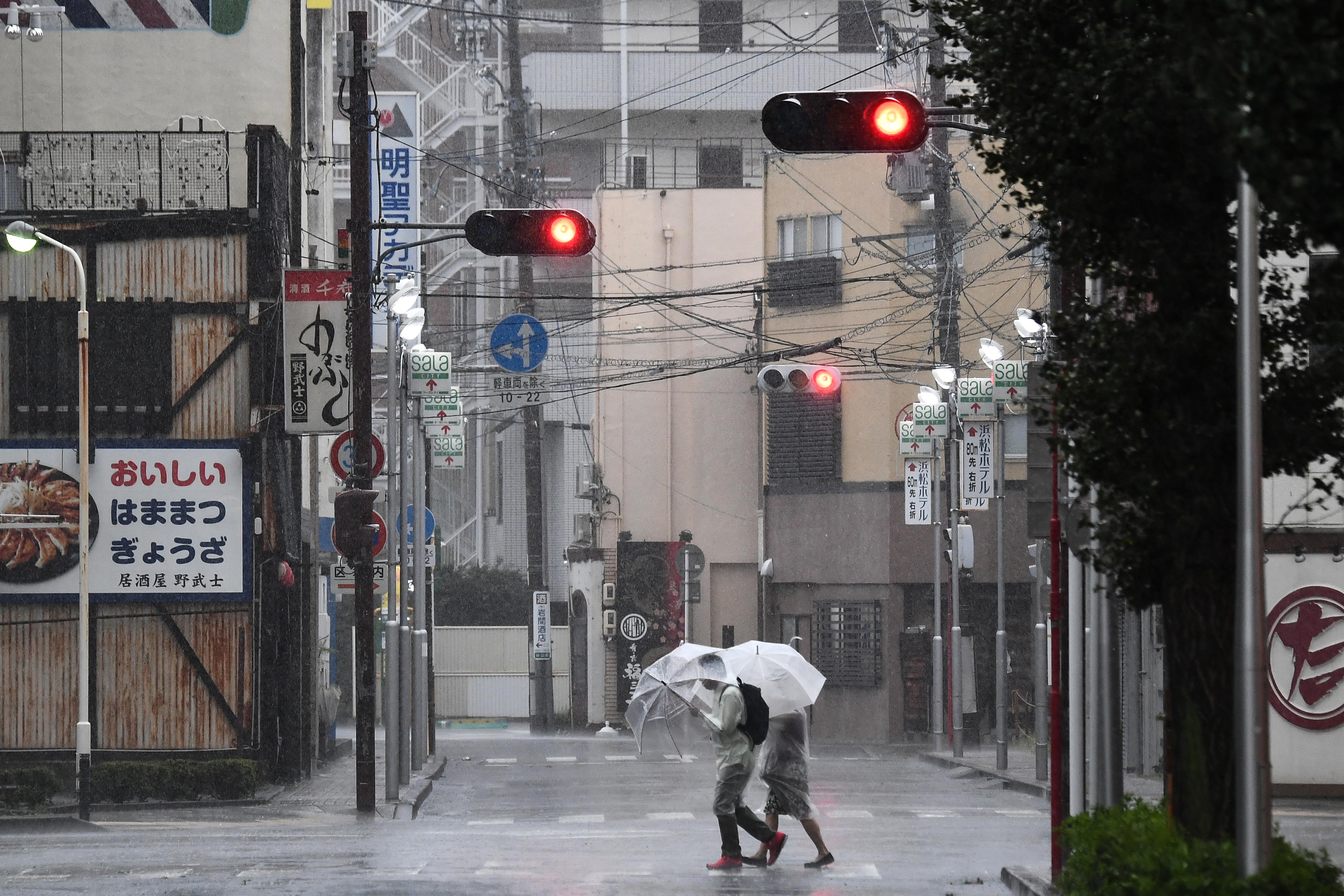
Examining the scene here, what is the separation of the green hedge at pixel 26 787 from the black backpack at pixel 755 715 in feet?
33.5

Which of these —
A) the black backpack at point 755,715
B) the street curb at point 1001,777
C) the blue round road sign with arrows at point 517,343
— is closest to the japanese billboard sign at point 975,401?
the street curb at point 1001,777

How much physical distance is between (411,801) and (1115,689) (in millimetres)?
11805

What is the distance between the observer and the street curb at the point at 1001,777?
25.2 meters

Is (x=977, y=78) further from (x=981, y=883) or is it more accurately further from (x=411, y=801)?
Result: (x=411, y=801)

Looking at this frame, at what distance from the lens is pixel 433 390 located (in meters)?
26.6

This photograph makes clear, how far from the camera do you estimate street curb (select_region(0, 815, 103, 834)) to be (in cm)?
2027

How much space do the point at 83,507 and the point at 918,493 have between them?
2062 centimetres

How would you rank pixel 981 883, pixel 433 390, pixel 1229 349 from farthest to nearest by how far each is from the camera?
pixel 433 390
pixel 981 883
pixel 1229 349

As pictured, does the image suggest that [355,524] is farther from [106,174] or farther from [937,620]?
[937,620]

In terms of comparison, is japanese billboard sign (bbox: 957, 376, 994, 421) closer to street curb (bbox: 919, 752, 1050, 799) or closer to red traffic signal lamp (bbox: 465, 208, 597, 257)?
street curb (bbox: 919, 752, 1050, 799)

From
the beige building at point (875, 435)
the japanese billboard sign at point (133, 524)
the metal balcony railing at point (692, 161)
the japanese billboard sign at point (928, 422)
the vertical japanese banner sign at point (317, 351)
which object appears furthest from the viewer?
the metal balcony railing at point (692, 161)

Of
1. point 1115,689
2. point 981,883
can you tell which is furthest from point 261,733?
point 1115,689

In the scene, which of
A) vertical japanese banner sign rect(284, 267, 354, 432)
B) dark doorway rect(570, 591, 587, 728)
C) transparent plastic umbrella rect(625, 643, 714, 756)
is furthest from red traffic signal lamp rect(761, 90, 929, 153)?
dark doorway rect(570, 591, 587, 728)

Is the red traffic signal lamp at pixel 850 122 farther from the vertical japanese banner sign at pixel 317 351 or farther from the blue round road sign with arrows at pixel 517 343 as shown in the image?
the blue round road sign with arrows at pixel 517 343
